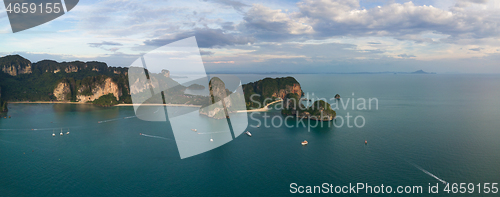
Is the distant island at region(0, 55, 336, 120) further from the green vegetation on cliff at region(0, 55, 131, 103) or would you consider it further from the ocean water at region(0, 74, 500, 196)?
the ocean water at region(0, 74, 500, 196)

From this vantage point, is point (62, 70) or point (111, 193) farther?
point (62, 70)

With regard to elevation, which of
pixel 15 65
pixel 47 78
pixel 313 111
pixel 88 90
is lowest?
pixel 313 111

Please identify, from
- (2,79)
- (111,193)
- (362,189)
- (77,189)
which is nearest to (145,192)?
(111,193)

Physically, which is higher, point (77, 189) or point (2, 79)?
point (2, 79)

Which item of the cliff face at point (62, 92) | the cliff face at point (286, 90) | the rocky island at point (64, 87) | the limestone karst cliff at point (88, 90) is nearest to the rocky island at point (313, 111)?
the cliff face at point (286, 90)

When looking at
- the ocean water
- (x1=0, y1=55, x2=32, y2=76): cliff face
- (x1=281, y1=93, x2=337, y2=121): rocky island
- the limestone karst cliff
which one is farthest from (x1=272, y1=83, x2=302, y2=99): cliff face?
(x1=0, y1=55, x2=32, y2=76): cliff face

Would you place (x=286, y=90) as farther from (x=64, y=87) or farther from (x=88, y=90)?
(x=64, y=87)

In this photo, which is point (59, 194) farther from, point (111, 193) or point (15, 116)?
point (15, 116)

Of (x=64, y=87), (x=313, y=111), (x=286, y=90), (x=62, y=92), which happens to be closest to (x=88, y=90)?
(x=64, y=87)
